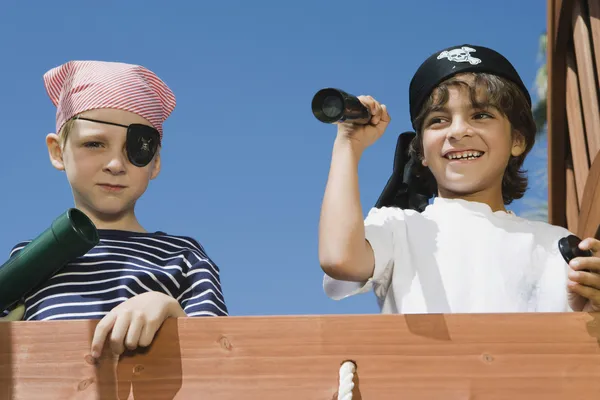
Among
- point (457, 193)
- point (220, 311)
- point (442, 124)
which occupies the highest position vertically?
point (442, 124)

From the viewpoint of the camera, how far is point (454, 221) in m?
2.77

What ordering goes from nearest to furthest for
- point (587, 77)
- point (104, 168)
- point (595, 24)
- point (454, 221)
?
1. point (454, 221)
2. point (104, 168)
3. point (595, 24)
4. point (587, 77)

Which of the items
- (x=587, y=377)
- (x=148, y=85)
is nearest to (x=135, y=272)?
(x=148, y=85)

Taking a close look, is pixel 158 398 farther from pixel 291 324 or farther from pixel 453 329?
pixel 453 329

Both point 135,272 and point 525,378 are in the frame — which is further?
point 135,272

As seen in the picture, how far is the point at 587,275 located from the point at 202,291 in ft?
3.63

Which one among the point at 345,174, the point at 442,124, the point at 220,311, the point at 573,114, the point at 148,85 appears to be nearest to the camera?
the point at 345,174

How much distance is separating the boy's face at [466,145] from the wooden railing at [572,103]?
4.36 feet

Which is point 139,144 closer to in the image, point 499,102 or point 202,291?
point 202,291

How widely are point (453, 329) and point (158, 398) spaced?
605 mm

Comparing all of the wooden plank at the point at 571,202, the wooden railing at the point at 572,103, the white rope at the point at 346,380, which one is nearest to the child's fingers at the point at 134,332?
the white rope at the point at 346,380

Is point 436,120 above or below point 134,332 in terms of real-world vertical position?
above

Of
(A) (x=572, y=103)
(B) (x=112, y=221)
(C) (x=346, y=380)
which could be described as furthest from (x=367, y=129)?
(A) (x=572, y=103)

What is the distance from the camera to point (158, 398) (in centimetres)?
190
